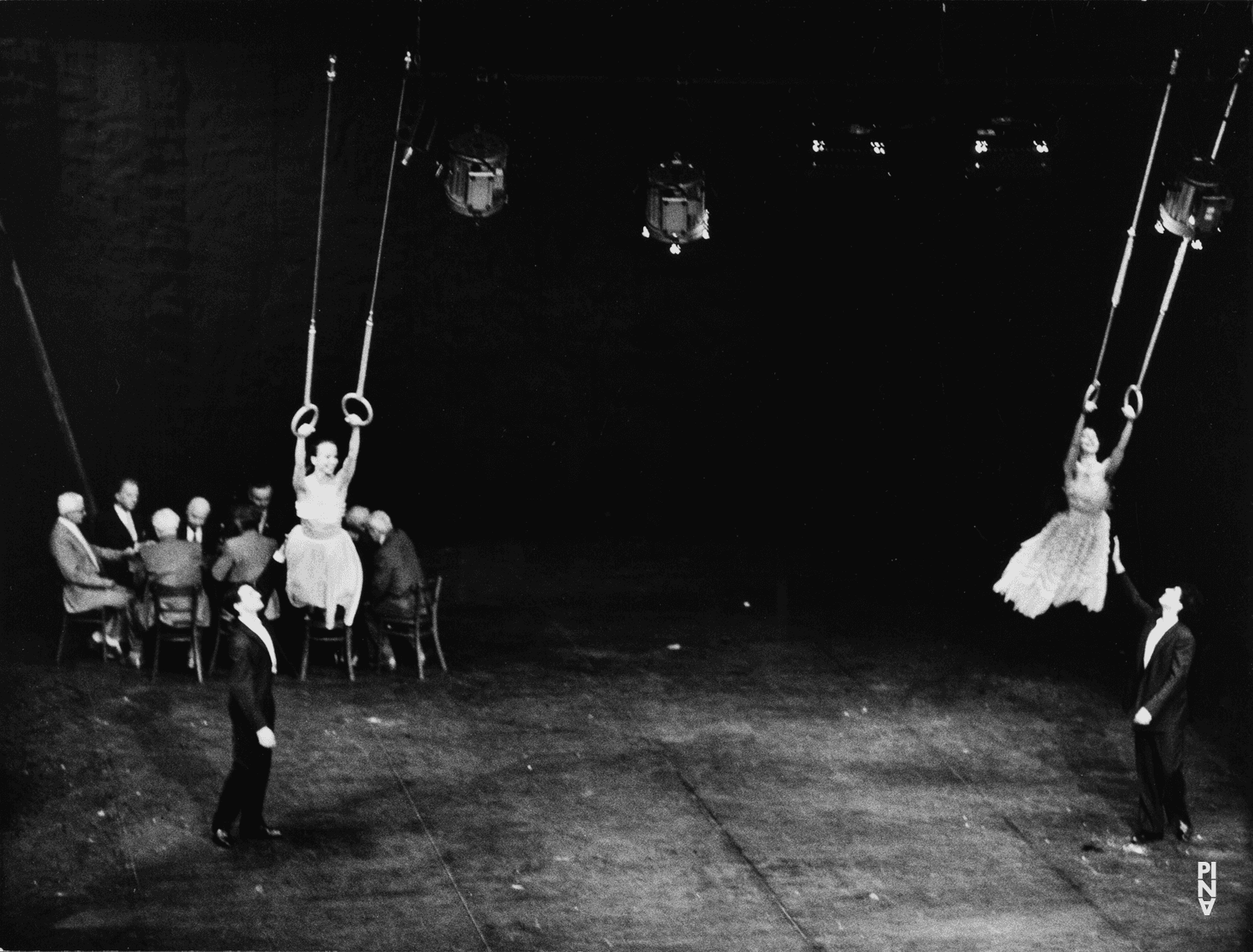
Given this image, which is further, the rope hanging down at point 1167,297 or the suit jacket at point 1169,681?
the rope hanging down at point 1167,297

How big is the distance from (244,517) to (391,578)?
0.83 meters

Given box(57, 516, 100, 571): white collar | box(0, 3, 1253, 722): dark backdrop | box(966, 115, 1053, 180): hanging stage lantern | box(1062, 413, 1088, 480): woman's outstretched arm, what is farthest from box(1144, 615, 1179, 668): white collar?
box(57, 516, 100, 571): white collar

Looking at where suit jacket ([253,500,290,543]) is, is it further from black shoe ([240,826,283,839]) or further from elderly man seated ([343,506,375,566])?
black shoe ([240,826,283,839])

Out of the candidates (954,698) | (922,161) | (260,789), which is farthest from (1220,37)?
(260,789)

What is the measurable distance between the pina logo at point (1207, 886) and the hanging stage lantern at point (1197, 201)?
2.95 metres

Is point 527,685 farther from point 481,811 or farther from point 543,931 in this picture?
point 543,931

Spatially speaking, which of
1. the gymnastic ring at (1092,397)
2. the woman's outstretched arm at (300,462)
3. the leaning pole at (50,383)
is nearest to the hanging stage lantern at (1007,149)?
the gymnastic ring at (1092,397)

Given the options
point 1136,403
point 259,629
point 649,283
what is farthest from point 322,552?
point 1136,403

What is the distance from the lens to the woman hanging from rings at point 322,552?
30.9 ft

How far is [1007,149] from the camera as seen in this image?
8922 mm

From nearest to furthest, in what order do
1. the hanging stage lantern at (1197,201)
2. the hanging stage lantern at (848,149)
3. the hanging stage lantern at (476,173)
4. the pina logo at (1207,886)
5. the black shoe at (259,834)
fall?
1. the pina logo at (1207,886)
2. the black shoe at (259,834)
3. the hanging stage lantern at (1197,201)
4. the hanging stage lantern at (476,173)
5. the hanging stage lantern at (848,149)

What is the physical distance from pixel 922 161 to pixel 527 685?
3.79m

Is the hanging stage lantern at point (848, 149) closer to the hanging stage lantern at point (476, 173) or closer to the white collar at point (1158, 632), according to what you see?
the hanging stage lantern at point (476, 173)

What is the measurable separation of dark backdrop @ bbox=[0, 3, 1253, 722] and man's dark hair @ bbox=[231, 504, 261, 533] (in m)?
1.00
